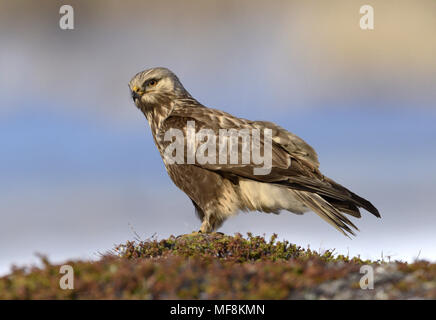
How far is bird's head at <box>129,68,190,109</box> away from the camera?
1218 cm

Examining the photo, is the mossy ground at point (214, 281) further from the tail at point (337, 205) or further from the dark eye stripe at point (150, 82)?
the dark eye stripe at point (150, 82)

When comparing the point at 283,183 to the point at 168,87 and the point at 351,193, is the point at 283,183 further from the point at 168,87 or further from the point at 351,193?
the point at 168,87

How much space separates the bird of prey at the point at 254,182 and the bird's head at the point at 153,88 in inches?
19.0

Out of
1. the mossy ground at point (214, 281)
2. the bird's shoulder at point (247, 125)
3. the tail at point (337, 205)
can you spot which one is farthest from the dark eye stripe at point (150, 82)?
the mossy ground at point (214, 281)

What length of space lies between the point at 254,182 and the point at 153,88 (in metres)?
3.57

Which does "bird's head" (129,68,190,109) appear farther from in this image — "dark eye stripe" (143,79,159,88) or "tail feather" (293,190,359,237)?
"tail feather" (293,190,359,237)

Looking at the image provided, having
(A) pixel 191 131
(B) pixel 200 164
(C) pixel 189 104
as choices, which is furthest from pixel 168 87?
(B) pixel 200 164

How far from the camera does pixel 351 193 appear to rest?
34.0ft

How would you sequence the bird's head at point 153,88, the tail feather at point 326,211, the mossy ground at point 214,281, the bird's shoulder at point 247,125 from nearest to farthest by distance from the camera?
the mossy ground at point 214,281 → the tail feather at point 326,211 → the bird's shoulder at point 247,125 → the bird's head at point 153,88

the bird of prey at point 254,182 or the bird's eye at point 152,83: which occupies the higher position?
the bird's eye at point 152,83

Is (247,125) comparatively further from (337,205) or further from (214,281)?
(214,281)

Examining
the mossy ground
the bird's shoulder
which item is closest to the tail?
the bird's shoulder

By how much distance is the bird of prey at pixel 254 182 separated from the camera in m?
10.3

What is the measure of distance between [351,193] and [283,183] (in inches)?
54.9
